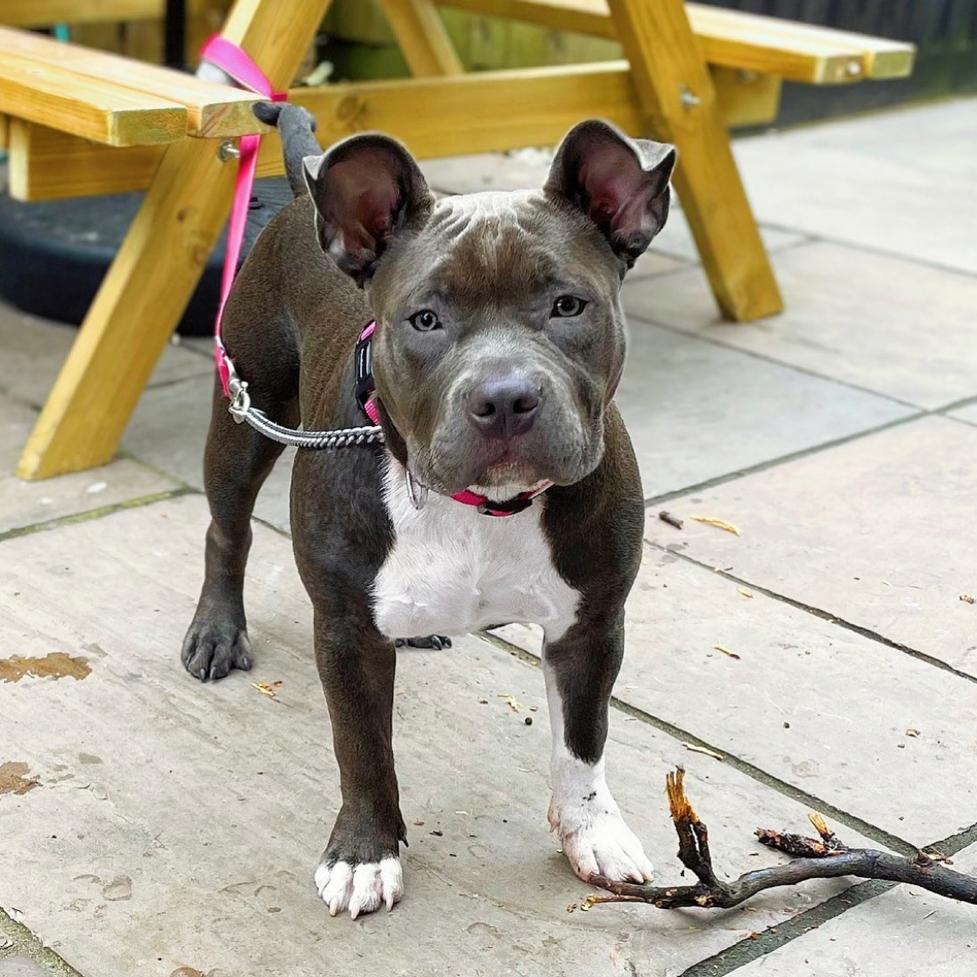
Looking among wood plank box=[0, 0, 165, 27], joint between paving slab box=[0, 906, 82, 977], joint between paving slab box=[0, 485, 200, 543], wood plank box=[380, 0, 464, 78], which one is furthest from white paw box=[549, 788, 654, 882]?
wood plank box=[0, 0, 165, 27]

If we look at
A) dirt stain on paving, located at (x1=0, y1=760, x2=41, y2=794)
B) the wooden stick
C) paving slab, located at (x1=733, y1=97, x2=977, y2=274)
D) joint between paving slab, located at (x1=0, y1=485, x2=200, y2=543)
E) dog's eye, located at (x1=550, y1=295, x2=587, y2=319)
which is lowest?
paving slab, located at (x1=733, y1=97, x2=977, y2=274)

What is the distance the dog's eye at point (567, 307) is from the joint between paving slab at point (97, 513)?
91.9 inches

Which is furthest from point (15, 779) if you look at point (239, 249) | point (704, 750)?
point (704, 750)

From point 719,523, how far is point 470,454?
2.21 meters

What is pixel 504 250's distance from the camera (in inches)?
98.4

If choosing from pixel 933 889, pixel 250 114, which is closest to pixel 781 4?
pixel 250 114

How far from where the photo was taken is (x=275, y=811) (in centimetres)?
316

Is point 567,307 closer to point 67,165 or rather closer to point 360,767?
point 360,767

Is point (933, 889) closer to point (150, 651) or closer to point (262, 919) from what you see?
point (262, 919)

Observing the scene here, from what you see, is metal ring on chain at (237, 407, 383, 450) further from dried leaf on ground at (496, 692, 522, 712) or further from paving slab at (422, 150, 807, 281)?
paving slab at (422, 150, 807, 281)

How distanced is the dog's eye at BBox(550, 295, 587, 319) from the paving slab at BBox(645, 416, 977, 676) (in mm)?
1680

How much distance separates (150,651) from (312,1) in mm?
2033

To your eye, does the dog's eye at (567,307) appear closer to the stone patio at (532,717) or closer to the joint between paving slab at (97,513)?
the stone patio at (532,717)

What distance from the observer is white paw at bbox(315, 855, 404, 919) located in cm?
284
